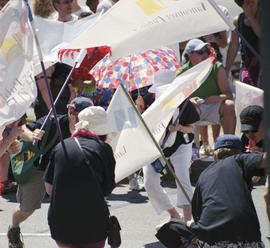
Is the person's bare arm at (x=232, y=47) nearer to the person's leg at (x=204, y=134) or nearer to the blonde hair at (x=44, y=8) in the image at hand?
the person's leg at (x=204, y=134)

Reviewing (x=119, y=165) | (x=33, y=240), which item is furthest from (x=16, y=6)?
(x=33, y=240)

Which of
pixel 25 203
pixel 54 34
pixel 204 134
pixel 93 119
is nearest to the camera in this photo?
pixel 93 119

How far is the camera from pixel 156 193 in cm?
639

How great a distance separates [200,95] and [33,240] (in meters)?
3.17

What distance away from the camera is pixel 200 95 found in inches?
335

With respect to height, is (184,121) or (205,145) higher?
(184,121)

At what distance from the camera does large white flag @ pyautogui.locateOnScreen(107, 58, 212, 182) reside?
5406 mm

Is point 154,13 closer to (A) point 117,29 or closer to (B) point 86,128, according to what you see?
(A) point 117,29

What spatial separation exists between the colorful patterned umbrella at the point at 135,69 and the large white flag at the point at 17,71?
237 centimetres

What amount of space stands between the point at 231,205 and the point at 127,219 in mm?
2923

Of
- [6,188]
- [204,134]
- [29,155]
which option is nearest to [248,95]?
[29,155]

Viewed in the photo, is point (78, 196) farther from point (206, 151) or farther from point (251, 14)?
point (206, 151)

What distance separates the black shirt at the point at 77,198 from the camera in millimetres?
4375

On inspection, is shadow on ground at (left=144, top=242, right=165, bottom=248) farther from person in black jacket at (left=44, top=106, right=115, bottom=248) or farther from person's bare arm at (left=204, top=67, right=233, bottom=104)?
person's bare arm at (left=204, top=67, right=233, bottom=104)
